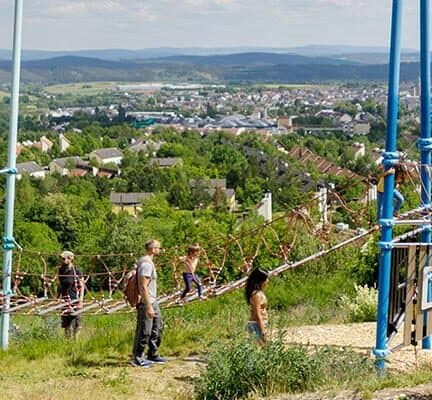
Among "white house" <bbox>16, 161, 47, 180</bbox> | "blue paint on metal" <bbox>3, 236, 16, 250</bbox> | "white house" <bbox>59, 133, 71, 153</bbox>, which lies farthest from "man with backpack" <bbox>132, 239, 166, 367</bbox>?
"white house" <bbox>59, 133, 71, 153</bbox>

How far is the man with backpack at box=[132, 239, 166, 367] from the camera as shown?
8.88 m

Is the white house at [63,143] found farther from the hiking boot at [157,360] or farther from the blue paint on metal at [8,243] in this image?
the hiking boot at [157,360]

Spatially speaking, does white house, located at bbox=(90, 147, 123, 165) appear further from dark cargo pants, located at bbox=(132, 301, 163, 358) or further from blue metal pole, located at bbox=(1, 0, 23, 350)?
dark cargo pants, located at bbox=(132, 301, 163, 358)

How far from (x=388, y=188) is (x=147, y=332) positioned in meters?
2.50

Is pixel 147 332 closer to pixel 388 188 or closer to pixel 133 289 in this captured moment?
pixel 133 289

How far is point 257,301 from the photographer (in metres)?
8.62

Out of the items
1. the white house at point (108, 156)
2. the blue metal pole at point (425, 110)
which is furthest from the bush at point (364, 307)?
the white house at point (108, 156)

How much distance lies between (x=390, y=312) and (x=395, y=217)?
87 centimetres

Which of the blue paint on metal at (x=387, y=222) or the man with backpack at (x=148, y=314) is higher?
the blue paint on metal at (x=387, y=222)

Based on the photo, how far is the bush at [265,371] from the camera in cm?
776

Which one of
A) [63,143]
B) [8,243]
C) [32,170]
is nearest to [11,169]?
[8,243]

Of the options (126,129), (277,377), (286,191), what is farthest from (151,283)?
(126,129)

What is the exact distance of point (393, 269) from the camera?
9258mm

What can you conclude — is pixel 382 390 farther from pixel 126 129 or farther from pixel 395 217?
pixel 126 129
